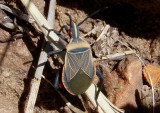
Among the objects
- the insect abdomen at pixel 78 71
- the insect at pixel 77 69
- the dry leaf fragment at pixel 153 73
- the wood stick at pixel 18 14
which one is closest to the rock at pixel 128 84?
the dry leaf fragment at pixel 153 73

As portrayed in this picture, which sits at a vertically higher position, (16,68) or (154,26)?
(154,26)

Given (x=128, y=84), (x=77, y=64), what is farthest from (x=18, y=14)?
(x=128, y=84)

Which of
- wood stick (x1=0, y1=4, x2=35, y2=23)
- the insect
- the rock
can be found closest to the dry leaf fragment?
the rock

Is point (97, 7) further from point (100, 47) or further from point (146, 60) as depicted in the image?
point (146, 60)

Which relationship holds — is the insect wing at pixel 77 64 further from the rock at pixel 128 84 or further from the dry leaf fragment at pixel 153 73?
the dry leaf fragment at pixel 153 73

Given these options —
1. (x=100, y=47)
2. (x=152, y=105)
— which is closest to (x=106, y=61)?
(x=100, y=47)

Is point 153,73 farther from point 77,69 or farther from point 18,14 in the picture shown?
point 18,14
